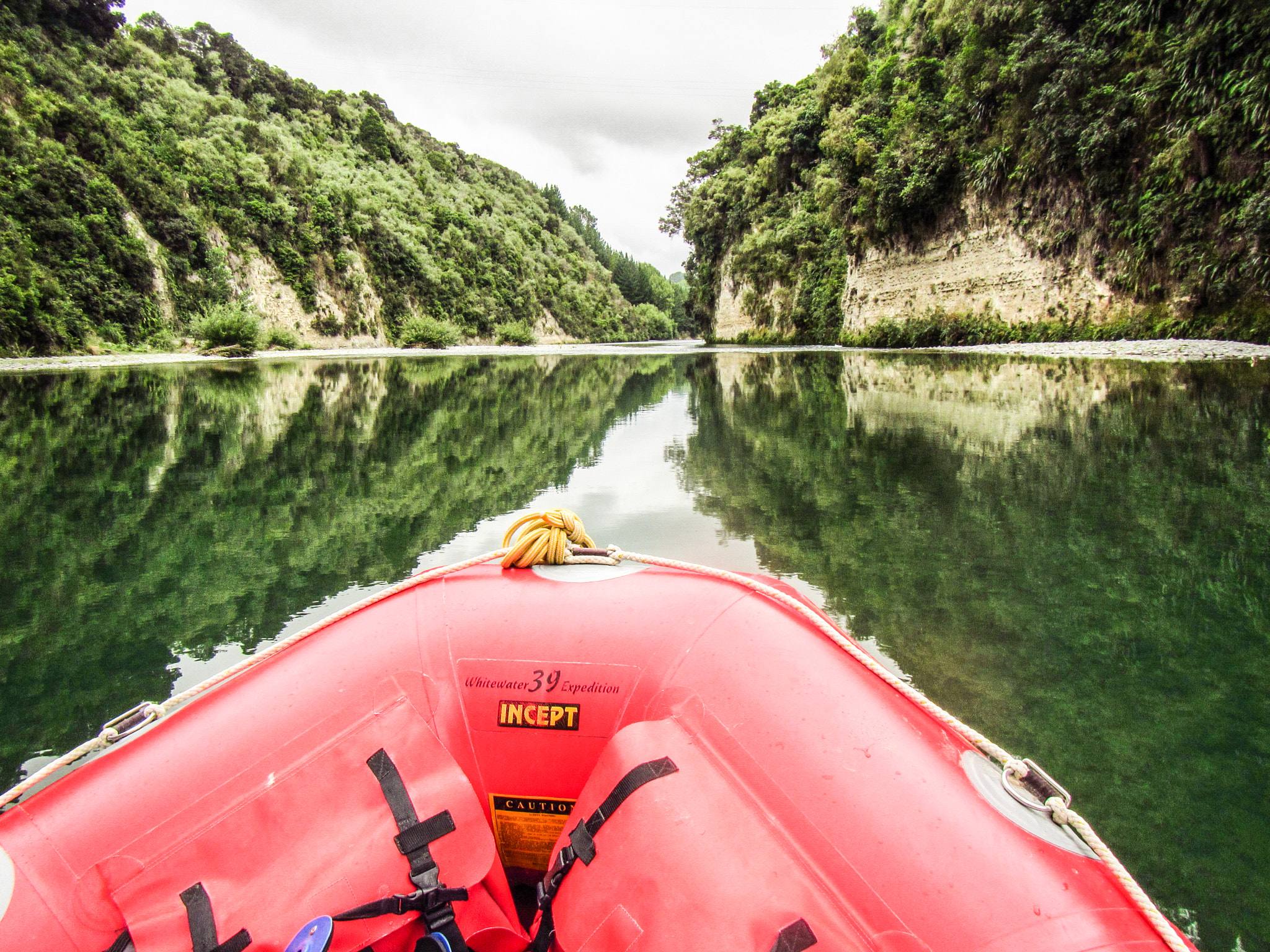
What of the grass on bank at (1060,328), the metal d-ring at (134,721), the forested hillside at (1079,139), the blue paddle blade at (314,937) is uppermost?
the forested hillside at (1079,139)

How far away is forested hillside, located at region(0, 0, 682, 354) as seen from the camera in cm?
1978

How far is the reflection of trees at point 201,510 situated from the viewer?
246 cm

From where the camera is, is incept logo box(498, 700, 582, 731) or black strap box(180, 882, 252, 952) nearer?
black strap box(180, 882, 252, 952)

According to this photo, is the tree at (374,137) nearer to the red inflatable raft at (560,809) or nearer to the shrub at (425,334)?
the shrub at (425,334)

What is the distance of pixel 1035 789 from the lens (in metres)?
1.15

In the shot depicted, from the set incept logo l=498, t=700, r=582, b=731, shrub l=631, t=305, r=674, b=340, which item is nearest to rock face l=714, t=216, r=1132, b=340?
incept logo l=498, t=700, r=582, b=731

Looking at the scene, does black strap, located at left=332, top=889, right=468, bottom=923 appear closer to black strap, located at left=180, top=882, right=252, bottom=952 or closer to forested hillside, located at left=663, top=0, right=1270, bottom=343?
black strap, located at left=180, top=882, right=252, bottom=952

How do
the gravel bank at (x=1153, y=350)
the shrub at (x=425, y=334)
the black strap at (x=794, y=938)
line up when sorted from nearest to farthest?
the black strap at (x=794, y=938) → the gravel bank at (x=1153, y=350) → the shrub at (x=425, y=334)

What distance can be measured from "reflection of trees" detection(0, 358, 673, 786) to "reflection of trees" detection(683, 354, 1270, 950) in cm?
212

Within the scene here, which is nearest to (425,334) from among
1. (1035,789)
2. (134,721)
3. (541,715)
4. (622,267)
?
(134,721)

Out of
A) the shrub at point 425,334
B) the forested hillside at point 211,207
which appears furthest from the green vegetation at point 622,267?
the shrub at point 425,334

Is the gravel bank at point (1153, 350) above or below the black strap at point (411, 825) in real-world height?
above

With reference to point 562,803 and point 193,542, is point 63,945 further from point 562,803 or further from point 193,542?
point 193,542

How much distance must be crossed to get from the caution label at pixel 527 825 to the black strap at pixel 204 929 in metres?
0.54
